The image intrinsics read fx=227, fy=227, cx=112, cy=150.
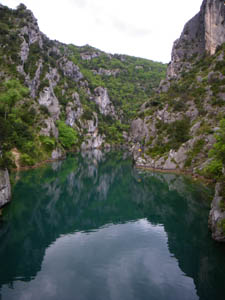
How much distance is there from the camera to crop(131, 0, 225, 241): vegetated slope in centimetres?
5059

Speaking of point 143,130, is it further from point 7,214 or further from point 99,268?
point 99,268

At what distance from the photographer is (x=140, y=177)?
50.3m

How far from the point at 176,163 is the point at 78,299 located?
43350 millimetres

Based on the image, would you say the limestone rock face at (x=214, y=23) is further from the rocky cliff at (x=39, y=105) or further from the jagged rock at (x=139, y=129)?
the rocky cliff at (x=39, y=105)

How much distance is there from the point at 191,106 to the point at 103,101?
348 ft

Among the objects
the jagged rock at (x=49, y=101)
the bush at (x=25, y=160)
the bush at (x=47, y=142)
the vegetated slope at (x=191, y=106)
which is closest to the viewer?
the vegetated slope at (x=191, y=106)

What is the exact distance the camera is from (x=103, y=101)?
163125 mm

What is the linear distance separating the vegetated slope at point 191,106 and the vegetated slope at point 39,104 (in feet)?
95.1

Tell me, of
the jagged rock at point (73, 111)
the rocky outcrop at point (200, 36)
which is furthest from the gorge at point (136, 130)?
the jagged rock at point (73, 111)

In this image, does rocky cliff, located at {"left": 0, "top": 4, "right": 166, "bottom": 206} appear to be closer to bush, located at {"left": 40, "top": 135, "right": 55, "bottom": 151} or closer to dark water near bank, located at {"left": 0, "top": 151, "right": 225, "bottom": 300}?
bush, located at {"left": 40, "top": 135, "right": 55, "bottom": 151}

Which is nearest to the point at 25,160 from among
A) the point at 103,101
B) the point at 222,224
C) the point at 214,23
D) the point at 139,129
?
the point at 139,129

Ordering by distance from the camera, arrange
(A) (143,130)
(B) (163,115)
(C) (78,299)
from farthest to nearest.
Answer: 1. (A) (143,130)
2. (B) (163,115)
3. (C) (78,299)

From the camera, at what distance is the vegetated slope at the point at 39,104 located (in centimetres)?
5794

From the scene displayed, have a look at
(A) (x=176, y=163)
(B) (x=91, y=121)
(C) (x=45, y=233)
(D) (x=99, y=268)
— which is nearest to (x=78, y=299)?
(D) (x=99, y=268)
